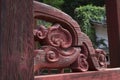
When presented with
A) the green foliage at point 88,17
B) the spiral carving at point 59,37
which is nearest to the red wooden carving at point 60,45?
the spiral carving at point 59,37

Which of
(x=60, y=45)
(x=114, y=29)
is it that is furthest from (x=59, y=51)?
(x=114, y=29)

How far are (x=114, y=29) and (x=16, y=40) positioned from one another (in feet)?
1.84

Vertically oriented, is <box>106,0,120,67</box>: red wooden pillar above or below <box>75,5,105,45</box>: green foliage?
below

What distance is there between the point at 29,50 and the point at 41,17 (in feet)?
0.47

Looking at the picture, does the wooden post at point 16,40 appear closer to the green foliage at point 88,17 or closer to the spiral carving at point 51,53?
the spiral carving at point 51,53

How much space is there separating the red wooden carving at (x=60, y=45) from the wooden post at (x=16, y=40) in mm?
61

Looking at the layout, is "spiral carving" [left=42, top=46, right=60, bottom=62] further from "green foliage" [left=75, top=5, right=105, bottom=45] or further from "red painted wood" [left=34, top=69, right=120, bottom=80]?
"green foliage" [left=75, top=5, right=105, bottom=45]

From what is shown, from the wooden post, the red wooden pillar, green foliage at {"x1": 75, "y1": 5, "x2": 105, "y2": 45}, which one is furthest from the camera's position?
green foliage at {"x1": 75, "y1": 5, "x2": 105, "y2": 45}

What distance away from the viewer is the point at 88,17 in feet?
28.6

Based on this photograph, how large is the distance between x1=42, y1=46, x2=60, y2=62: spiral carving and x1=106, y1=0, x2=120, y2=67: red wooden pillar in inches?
15.1

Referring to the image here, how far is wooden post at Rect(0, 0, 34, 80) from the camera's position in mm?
719

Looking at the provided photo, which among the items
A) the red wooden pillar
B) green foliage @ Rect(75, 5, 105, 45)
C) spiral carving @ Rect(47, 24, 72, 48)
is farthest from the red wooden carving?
green foliage @ Rect(75, 5, 105, 45)

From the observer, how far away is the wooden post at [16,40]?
0.72 m

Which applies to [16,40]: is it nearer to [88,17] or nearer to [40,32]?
[40,32]
